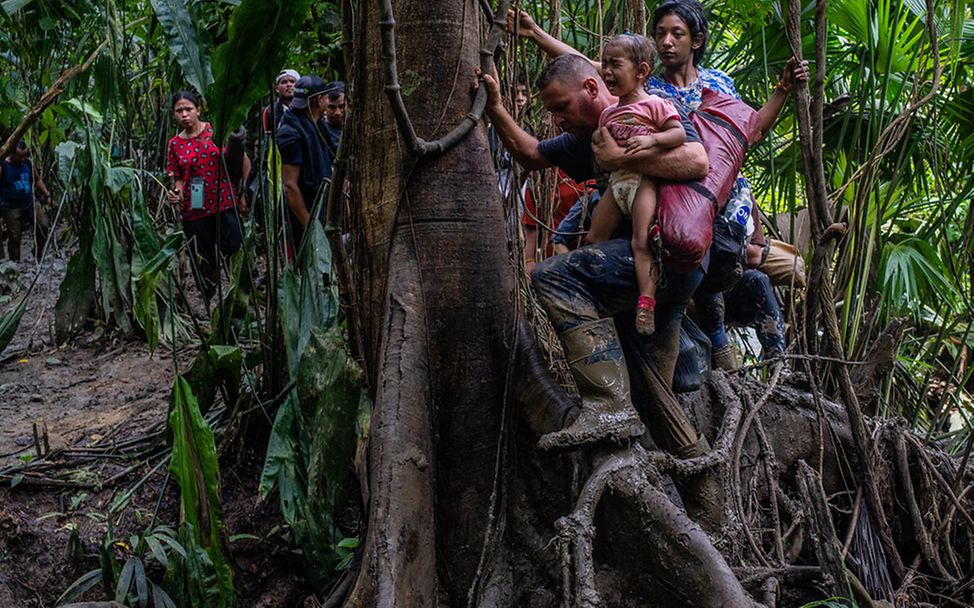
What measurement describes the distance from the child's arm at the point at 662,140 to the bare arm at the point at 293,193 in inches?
122

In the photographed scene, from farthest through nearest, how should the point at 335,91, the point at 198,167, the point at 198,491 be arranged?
the point at 198,167
the point at 335,91
the point at 198,491

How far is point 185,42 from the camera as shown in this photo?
3.19 metres

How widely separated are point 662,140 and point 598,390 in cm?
80

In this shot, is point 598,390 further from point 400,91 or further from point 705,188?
point 400,91

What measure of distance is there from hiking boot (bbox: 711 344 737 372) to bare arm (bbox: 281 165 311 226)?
2671mm

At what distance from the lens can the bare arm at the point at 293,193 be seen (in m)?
5.49

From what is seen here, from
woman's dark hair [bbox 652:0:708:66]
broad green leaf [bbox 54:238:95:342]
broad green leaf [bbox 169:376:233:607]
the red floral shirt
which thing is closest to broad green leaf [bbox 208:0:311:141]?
broad green leaf [bbox 169:376:233:607]

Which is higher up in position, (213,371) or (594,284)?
(594,284)

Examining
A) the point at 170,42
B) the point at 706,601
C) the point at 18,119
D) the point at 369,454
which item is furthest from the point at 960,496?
the point at 18,119

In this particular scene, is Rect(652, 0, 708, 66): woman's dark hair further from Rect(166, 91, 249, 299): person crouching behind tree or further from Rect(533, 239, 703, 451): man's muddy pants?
Rect(166, 91, 249, 299): person crouching behind tree

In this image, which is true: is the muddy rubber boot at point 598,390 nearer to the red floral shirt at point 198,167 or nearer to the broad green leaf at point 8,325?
the broad green leaf at point 8,325

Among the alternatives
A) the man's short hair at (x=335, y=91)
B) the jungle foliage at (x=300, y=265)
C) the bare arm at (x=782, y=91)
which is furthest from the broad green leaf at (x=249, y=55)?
the man's short hair at (x=335, y=91)

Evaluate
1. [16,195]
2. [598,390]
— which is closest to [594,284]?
[598,390]

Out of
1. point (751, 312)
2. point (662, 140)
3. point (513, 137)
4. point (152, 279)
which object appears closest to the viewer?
point (662, 140)
